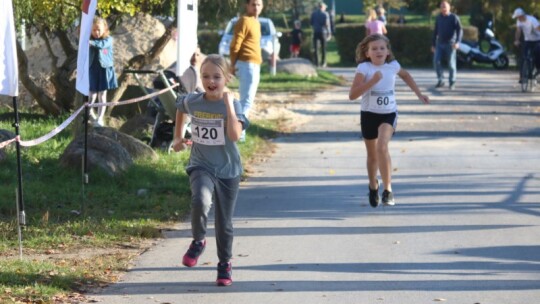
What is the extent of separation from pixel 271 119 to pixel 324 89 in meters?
7.86

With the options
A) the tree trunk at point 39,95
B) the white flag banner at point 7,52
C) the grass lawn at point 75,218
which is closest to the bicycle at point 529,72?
the tree trunk at point 39,95

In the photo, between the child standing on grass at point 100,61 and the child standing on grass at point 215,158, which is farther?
A: the child standing on grass at point 100,61

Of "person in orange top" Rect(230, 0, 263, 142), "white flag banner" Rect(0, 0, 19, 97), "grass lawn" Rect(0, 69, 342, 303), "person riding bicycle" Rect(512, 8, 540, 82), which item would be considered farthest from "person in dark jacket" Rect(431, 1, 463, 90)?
"white flag banner" Rect(0, 0, 19, 97)

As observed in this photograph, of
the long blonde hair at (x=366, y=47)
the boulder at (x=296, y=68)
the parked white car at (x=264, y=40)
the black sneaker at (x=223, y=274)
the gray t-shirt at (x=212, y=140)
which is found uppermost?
the long blonde hair at (x=366, y=47)

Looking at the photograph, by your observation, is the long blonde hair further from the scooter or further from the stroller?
the scooter

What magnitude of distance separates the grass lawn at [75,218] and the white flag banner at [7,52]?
1.24 metres

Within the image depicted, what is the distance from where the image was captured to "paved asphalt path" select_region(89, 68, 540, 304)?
7.55 meters

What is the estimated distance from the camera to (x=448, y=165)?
13.9m

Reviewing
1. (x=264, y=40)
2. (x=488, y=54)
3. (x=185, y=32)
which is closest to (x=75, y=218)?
(x=185, y=32)

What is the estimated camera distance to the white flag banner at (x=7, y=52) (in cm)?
823

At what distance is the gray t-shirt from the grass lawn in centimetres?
105

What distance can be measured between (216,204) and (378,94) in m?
3.08

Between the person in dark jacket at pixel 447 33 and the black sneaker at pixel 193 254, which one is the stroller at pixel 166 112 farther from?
the person in dark jacket at pixel 447 33

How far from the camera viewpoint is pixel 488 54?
38.0 m
